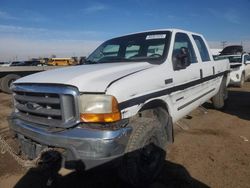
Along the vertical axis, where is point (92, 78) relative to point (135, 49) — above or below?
below

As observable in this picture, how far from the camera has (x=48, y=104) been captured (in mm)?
3148

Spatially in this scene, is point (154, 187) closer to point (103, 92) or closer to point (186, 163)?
point (186, 163)

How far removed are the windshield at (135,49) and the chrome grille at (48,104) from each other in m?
1.56

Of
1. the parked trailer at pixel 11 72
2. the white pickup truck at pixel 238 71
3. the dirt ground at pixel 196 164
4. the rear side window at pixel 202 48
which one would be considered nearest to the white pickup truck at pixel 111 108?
the dirt ground at pixel 196 164

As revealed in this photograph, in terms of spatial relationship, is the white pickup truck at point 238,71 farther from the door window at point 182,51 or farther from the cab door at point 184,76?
the cab door at point 184,76

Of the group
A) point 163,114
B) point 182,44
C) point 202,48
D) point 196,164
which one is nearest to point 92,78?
point 163,114

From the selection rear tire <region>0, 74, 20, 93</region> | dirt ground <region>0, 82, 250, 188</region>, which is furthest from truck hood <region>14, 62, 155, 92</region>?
rear tire <region>0, 74, 20, 93</region>

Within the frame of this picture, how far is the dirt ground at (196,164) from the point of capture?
145 inches

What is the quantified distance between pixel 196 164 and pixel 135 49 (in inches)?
81.4

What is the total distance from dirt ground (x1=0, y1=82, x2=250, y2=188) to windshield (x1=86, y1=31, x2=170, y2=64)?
1599 millimetres

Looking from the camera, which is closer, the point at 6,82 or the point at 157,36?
the point at 157,36

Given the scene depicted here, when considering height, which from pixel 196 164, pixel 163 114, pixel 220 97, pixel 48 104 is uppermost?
pixel 48 104

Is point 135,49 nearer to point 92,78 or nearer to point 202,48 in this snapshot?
point 92,78

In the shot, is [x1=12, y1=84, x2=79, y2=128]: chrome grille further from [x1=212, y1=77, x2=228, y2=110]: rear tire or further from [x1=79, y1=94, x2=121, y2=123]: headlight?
[x1=212, y1=77, x2=228, y2=110]: rear tire
